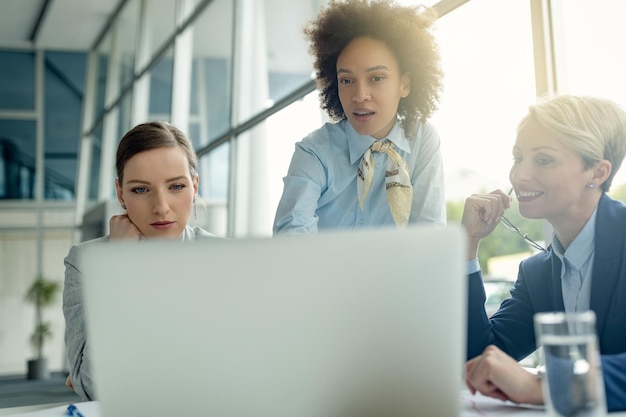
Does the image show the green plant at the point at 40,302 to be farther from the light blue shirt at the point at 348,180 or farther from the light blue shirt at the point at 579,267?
the light blue shirt at the point at 579,267

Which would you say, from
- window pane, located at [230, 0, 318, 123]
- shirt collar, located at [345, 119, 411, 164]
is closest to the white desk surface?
shirt collar, located at [345, 119, 411, 164]

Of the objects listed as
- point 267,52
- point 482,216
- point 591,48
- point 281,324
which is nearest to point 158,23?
point 267,52

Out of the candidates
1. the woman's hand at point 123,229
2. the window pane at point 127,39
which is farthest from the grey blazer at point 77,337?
the window pane at point 127,39

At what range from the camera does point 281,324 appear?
71 cm

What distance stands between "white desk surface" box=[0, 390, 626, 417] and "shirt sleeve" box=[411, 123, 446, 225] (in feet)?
2.30

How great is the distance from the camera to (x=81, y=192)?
1058 cm

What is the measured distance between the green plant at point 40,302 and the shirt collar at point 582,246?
31.4 feet

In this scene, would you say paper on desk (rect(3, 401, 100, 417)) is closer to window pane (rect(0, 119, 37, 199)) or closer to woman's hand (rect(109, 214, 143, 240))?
woman's hand (rect(109, 214, 143, 240))

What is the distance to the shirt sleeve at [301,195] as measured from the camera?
1793 mm

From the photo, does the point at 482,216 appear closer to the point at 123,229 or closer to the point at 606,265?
the point at 606,265

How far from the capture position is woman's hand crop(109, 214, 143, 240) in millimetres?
1810

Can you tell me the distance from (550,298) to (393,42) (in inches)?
33.0

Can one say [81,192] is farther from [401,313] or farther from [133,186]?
[401,313]

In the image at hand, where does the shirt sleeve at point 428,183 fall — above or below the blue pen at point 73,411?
above
